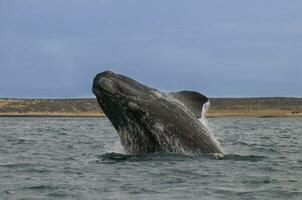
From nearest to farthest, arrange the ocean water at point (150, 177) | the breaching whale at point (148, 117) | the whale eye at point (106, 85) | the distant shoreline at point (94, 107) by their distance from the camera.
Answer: the ocean water at point (150, 177) < the whale eye at point (106, 85) < the breaching whale at point (148, 117) < the distant shoreline at point (94, 107)

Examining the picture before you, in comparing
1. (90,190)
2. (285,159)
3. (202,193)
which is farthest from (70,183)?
(285,159)

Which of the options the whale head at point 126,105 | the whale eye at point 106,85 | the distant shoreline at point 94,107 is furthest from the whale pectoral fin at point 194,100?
the distant shoreline at point 94,107

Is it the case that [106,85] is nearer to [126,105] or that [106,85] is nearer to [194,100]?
[126,105]

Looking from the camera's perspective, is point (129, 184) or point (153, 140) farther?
point (153, 140)

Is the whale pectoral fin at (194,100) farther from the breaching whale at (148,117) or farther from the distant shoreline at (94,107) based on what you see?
the distant shoreline at (94,107)

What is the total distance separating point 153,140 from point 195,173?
195 cm

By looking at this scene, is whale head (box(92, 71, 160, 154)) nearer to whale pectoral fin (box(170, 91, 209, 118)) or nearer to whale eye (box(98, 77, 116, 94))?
whale eye (box(98, 77, 116, 94))

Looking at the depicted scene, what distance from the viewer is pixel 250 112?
10100 centimetres

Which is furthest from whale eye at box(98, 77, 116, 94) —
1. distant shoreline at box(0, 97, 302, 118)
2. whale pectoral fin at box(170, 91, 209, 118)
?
distant shoreline at box(0, 97, 302, 118)

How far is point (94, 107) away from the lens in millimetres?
108312

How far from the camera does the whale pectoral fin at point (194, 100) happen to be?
1559 cm

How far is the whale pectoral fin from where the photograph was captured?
1559 cm

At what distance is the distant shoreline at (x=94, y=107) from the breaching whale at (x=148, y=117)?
79.2 m

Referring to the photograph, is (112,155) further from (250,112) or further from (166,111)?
(250,112)
